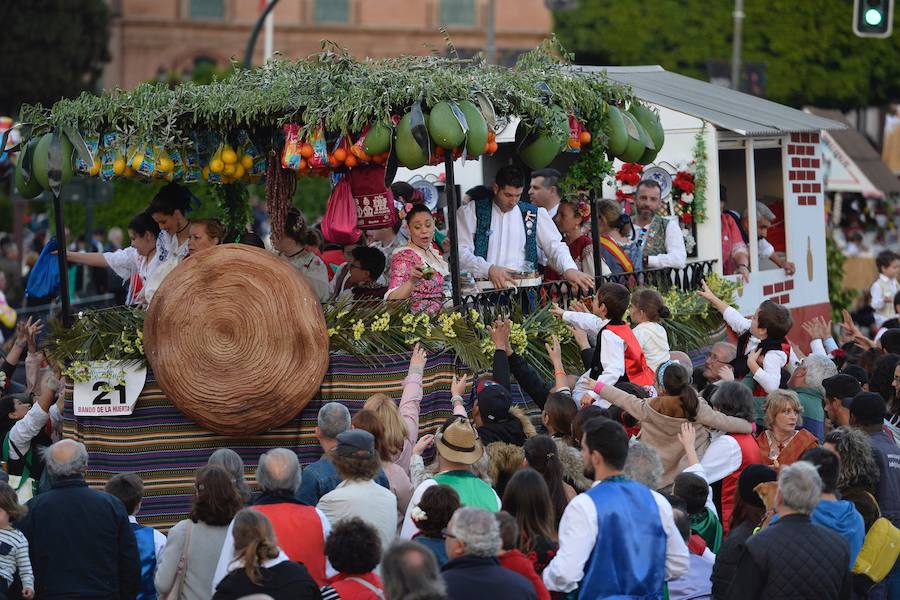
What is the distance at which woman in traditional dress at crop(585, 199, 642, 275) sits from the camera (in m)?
12.2

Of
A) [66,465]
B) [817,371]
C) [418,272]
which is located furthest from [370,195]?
[66,465]

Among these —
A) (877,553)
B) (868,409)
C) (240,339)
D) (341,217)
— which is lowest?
(877,553)

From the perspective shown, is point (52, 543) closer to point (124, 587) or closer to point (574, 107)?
point (124, 587)

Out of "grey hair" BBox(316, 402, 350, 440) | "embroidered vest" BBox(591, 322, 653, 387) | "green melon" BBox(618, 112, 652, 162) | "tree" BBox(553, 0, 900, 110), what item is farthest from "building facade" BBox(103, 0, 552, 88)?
"grey hair" BBox(316, 402, 350, 440)

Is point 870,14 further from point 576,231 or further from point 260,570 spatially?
point 260,570

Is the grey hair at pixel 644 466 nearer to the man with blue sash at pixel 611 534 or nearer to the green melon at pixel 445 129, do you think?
the man with blue sash at pixel 611 534

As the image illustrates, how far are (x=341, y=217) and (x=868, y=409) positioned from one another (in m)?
3.74

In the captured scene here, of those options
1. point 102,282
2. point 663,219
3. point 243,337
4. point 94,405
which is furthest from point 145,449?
point 102,282

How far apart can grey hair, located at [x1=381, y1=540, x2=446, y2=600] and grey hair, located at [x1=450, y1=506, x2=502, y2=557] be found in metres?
0.33

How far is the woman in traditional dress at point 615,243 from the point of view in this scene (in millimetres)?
12242

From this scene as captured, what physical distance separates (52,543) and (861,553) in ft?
12.4

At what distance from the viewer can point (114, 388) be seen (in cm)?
966

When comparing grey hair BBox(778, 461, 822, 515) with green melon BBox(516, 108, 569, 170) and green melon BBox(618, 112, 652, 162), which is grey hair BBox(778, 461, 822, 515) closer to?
green melon BBox(516, 108, 569, 170)

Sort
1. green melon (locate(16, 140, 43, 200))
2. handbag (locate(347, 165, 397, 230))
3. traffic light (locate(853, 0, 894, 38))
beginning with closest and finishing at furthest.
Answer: green melon (locate(16, 140, 43, 200)) < handbag (locate(347, 165, 397, 230)) < traffic light (locate(853, 0, 894, 38))
